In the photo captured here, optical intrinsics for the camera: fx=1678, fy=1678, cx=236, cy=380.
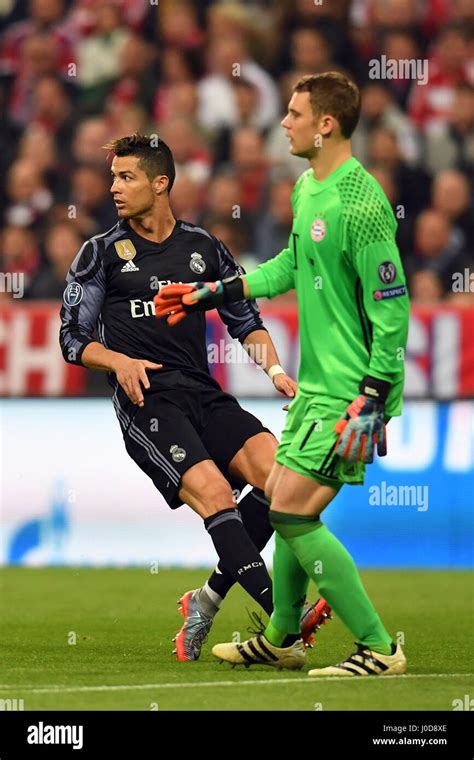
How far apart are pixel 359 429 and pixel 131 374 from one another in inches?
52.3

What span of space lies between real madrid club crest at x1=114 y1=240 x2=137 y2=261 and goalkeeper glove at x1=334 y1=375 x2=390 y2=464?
1.68 metres

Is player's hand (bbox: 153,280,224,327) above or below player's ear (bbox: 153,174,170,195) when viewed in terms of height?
below

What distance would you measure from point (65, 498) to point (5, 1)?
5408mm

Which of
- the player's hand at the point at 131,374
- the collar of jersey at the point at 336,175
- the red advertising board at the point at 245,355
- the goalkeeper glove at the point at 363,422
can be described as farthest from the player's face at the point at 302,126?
the red advertising board at the point at 245,355

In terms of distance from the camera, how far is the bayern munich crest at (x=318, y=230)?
590 cm

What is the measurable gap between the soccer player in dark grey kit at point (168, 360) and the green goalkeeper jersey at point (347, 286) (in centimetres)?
85

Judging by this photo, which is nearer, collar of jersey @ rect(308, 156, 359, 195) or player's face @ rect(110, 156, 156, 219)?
collar of jersey @ rect(308, 156, 359, 195)

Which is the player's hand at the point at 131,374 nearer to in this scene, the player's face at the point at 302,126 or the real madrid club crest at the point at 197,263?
the real madrid club crest at the point at 197,263

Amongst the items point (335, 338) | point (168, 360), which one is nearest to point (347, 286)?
point (335, 338)

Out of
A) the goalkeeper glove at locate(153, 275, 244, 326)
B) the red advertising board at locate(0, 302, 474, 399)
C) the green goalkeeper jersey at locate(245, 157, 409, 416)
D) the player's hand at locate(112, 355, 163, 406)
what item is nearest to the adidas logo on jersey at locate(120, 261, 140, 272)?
the player's hand at locate(112, 355, 163, 406)

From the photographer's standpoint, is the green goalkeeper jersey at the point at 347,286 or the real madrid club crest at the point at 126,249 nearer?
the green goalkeeper jersey at the point at 347,286

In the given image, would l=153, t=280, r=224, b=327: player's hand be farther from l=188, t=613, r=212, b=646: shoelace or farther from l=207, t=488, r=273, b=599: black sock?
l=188, t=613, r=212, b=646: shoelace

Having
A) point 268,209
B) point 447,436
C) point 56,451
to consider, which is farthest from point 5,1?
point 447,436

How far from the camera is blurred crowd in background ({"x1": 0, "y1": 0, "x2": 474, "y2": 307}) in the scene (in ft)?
41.4
